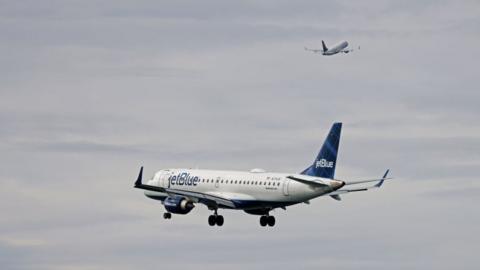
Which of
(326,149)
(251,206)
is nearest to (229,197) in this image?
(251,206)

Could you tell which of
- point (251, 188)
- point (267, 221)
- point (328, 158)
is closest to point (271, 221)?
point (267, 221)

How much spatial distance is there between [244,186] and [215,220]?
15.3 ft

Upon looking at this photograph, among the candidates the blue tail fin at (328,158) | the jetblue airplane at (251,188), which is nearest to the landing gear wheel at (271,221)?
the jetblue airplane at (251,188)

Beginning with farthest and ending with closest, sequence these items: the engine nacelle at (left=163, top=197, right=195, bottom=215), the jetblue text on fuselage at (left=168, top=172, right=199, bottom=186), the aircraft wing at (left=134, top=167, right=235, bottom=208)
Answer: the jetblue text on fuselage at (left=168, top=172, right=199, bottom=186) → the aircraft wing at (left=134, top=167, right=235, bottom=208) → the engine nacelle at (left=163, top=197, right=195, bottom=215)

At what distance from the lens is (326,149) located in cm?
14225

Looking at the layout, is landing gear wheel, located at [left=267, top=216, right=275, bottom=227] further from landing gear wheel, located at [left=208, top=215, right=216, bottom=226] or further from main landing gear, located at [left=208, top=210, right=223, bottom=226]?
landing gear wheel, located at [left=208, top=215, right=216, bottom=226]

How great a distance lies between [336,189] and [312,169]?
3.92 m

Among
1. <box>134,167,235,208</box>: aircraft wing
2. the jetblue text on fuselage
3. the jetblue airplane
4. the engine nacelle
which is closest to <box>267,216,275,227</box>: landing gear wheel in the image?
the jetblue airplane

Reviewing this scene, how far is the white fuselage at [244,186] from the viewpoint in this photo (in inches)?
5576

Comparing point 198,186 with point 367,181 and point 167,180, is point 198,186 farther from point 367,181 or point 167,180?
point 367,181

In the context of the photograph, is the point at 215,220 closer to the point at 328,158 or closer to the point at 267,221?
the point at 267,221

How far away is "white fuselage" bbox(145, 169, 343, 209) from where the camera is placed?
14162 cm

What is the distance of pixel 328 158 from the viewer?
142 metres

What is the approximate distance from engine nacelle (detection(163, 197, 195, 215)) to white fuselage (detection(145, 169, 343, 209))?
4205 mm
